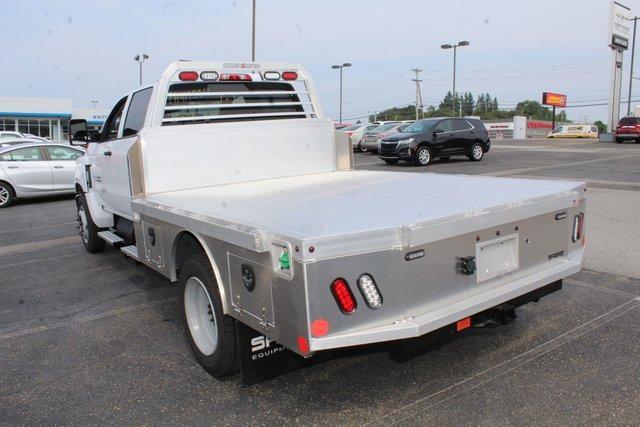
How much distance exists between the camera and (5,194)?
1300cm

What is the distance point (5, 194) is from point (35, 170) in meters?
0.87

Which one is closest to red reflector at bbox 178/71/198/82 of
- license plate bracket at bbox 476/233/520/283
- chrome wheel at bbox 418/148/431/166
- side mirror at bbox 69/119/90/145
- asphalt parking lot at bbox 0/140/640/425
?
asphalt parking lot at bbox 0/140/640/425

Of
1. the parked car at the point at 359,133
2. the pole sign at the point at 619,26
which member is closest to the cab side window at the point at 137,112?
the parked car at the point at 359,133

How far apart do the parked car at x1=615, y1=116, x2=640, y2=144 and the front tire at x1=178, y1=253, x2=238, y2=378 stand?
109ft

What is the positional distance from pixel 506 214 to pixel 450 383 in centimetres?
113

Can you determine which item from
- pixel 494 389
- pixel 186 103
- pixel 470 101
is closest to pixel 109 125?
pixel 186 103

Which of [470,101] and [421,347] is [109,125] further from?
[470,101]

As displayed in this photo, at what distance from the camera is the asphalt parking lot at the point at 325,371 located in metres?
3.13

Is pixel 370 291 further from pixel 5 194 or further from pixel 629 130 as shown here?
pixel 629 130

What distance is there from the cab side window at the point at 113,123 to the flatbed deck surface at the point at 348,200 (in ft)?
6.30

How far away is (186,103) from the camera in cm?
537

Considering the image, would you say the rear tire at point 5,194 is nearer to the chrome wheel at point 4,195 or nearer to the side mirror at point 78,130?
the chrome wheel at point 4,195

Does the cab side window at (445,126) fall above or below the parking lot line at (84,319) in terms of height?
above

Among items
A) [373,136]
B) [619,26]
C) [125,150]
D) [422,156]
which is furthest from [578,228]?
[619,26]
